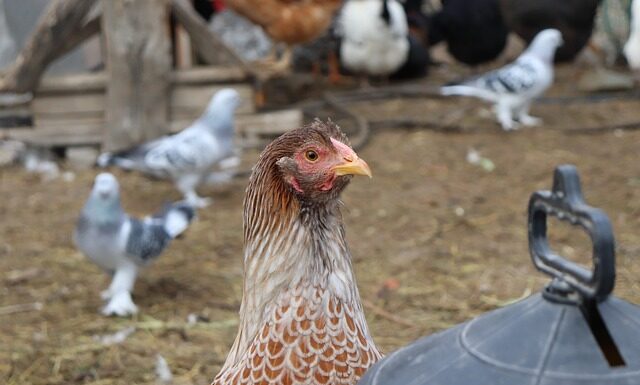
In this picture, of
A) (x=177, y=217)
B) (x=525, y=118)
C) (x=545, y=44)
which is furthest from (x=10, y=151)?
(x=545, y=44)

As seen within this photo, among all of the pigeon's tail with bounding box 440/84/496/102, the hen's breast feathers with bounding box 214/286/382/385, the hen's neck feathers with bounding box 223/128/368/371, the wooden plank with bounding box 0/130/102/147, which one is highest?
the hen's neck feathers with bounding box 223/128/368/371

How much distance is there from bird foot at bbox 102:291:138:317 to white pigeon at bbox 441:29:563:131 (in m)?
3.97

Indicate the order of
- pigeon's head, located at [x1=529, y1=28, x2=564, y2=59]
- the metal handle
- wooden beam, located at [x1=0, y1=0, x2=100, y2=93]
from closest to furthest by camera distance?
the metal handle
wooden beam, located at [x1=0, y1=0, x2=100, y2=93]
pigeon's head, located at [x1=529, y1=28, x2=564, y2=59]

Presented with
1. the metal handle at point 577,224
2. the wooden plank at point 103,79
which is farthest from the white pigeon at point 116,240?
the metal handle at point 577,224

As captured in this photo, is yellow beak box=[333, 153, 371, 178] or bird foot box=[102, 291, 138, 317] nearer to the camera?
yellow beak box=[333, 153, 371, 178]

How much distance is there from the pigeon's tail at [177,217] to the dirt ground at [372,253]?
34cm

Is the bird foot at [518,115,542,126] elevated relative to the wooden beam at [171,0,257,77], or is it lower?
lower

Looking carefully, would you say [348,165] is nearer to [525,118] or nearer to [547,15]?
[525,118]

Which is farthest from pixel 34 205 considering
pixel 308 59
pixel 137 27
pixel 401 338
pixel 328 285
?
pixel 308 59

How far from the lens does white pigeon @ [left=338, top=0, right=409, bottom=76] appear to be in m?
8.63

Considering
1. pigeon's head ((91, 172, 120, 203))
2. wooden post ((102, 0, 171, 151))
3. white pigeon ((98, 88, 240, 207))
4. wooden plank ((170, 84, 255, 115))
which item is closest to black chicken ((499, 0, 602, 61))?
wooden plank ((170, 84, 255, 115))

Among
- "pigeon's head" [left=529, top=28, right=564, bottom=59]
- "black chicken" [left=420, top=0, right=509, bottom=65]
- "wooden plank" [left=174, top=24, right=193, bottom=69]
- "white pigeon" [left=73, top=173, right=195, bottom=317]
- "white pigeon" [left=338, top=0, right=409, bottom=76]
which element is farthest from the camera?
"black chicken" [left=420, top=0, right=509, bottom=65]

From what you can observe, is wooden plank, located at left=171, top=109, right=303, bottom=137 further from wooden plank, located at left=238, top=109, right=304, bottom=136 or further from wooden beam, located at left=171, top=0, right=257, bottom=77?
wooden beam, located at left=171, top=0, right=257, bottom=77

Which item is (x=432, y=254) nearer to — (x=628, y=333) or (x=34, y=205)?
(x=34, y=205)
